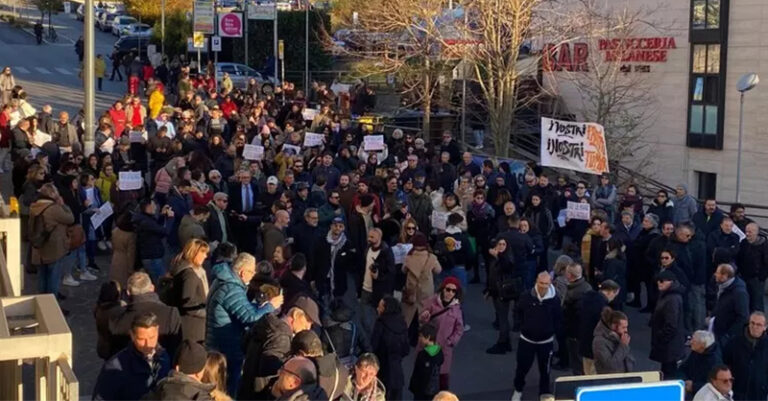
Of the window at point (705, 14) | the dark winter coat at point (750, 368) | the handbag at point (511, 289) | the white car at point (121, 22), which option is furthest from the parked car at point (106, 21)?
the dark winter coat at point (750, 368)

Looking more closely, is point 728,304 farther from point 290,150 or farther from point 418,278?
point 290,150

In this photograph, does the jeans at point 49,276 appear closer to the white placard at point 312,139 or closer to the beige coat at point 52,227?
the beige coat at point 52,227

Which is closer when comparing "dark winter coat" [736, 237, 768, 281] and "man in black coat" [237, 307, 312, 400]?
"man in black coat" [237, 307, 312, 400]

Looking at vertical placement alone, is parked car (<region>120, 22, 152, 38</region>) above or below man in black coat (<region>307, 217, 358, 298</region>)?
above

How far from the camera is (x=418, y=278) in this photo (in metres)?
12.1

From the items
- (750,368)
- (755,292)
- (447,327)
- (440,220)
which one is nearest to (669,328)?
(750,368)

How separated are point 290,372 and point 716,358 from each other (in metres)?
4.13

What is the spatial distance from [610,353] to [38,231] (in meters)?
6.82

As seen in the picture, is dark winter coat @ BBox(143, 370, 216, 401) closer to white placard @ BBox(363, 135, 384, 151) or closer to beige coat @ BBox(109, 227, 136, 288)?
beige coat @ BBox(109, 227, 136, 288)

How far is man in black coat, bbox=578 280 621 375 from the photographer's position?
10.4 meters

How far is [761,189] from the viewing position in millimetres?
30297

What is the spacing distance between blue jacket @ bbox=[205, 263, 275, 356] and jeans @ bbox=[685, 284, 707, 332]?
619cm

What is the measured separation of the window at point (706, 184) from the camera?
32594 millimetres

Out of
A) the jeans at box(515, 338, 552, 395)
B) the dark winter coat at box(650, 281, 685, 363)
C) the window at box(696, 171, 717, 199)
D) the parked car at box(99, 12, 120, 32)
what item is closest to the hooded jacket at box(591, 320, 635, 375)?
the jeans at box(515, 338, 552, 395)
